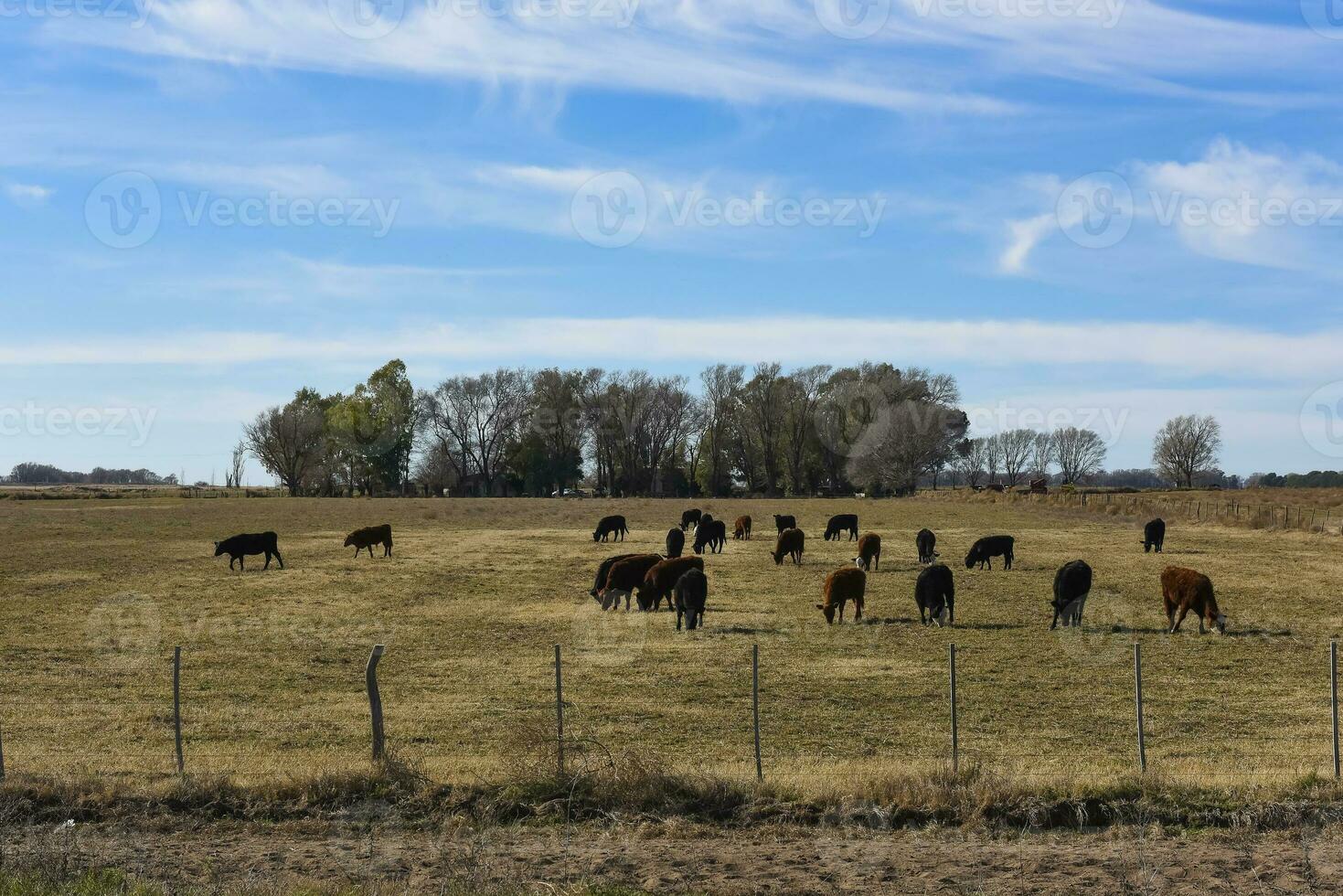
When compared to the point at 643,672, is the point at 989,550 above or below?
above

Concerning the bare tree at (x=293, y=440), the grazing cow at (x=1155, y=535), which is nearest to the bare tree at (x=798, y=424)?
the bare tree at (x=293, y=440)

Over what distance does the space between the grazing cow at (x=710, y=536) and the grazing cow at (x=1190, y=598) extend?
19.6 m

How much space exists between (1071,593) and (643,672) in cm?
988

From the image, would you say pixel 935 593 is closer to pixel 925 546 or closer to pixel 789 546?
pixel 789 546

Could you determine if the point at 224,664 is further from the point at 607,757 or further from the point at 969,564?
the point at 969,564

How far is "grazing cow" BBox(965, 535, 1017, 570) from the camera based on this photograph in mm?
35562

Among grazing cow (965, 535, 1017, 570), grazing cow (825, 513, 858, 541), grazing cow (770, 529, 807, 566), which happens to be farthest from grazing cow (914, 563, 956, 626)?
grazing cow (825, 513, 858, 541)

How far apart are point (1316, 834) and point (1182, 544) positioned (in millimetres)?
37630

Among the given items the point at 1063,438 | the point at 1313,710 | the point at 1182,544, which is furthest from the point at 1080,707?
the point at 1063,438

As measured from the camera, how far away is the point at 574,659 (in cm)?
1959

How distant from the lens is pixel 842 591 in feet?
78.6

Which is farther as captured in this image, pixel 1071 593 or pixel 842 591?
pixel 842 591

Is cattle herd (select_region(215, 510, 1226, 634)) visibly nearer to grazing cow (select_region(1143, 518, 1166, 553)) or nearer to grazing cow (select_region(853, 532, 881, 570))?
grazing cow (select_region(853, 532, 881, 570))

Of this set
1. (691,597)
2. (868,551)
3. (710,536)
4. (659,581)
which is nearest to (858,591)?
(691,597)
